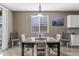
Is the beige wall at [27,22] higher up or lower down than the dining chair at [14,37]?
higher up

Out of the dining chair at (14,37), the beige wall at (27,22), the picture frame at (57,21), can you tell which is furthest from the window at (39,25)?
the dining chair at (14,37)

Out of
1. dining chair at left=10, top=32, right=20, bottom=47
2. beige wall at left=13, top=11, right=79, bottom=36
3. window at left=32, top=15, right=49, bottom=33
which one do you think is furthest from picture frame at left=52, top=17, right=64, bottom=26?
dining chair at left=10, top=32, right=20, bottom=47

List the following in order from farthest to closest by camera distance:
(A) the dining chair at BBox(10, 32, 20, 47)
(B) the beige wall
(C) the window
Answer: (C) the window < (B) the beige wall < (A) the dining chair at BBox(10, 32, 20, 47)

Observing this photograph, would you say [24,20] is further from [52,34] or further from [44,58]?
[44,58]

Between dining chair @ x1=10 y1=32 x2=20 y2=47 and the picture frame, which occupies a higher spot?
the picture frame

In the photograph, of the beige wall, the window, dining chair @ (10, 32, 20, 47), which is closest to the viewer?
dining chair @ (10, 32, 20, 47)

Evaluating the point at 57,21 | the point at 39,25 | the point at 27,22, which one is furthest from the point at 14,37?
the point at 57,21

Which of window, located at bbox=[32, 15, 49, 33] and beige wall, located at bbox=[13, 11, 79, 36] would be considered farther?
window, located at bbox=[32, 15, 49, 33]

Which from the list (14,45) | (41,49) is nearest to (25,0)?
(41,49)

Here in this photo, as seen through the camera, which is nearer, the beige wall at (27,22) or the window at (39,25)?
the beige wall at (27,22)

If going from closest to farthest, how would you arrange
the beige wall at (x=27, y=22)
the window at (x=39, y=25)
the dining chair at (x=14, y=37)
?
the dining chair at (x=14, y=37) < the beige wall at (x=27, y=22) < the window at (x=39, y=25)

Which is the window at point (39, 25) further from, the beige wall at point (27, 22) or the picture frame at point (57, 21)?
the picture frame at point (57, 21)

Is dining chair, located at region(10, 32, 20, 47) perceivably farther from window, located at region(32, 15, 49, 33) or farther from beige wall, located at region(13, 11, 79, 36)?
window, located at region(32, 15, 49, 33)

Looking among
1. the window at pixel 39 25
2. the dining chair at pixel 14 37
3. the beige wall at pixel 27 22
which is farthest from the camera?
the window at pixel 39 25
